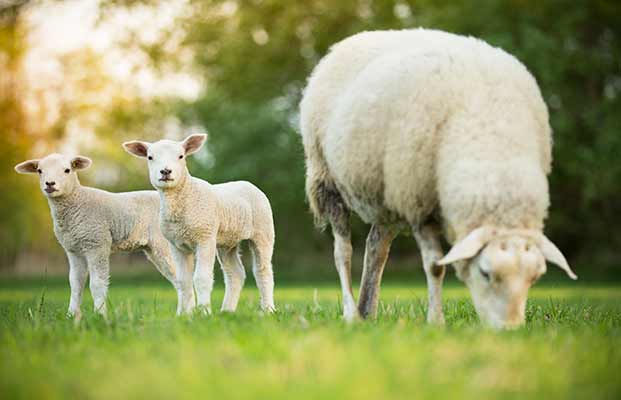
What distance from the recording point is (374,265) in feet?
21.3

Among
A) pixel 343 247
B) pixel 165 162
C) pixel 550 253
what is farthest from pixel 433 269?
pixel 165 162

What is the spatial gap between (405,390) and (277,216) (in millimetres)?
19922

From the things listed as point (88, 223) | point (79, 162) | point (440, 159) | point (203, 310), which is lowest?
point (203, 310)

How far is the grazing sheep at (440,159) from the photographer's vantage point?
446 cm

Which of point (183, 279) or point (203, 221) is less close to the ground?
point (203, 221)

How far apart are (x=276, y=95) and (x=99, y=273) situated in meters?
19.1

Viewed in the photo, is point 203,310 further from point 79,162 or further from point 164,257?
point 79,162

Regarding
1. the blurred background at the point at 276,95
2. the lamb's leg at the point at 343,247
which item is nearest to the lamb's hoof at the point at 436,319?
the lamb's leg at the point at 343,247

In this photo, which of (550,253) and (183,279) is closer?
(550,253)

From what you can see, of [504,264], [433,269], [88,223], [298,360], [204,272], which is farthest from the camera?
[88,223]

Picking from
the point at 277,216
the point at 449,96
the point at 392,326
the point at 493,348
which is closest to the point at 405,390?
the point at 493,348

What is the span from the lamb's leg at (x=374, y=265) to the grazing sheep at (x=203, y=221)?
2.79ft

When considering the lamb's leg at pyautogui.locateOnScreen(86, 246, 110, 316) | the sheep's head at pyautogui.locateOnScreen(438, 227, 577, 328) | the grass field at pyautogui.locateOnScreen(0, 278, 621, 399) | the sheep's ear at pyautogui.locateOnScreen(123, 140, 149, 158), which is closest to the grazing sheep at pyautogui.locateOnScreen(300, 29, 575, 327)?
the sheep's head at pyautogui.locateOnScreen(438, 227, 577, 328)

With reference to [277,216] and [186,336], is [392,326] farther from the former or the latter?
[277,216]
